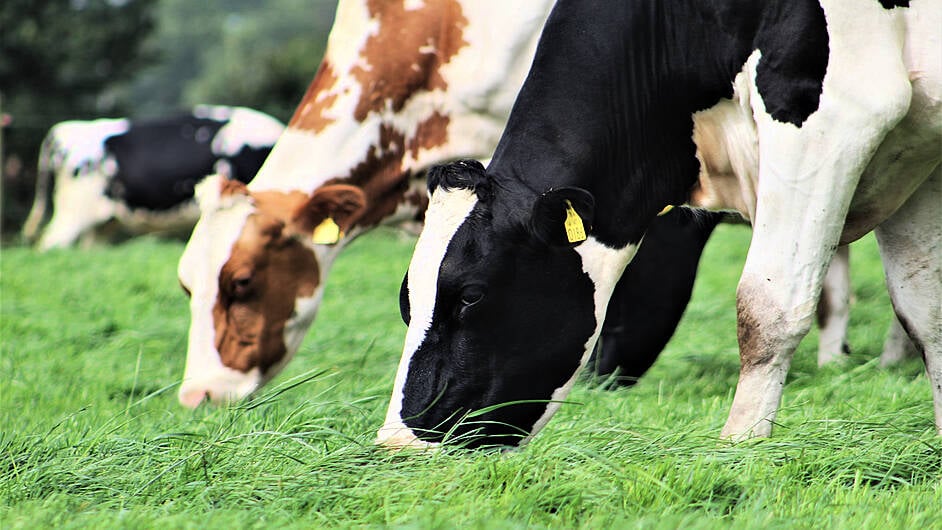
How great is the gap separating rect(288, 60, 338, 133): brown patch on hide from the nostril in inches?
52.4

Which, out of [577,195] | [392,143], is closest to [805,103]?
[577,195]

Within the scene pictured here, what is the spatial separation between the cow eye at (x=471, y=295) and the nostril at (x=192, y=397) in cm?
175

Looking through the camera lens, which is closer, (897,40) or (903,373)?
(897,40)

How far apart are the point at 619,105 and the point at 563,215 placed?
0.45 m

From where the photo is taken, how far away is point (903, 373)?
455cm

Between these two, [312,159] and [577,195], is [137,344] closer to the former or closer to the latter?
[312,159]

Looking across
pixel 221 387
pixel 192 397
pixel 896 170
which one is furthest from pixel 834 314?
pixel 192 397

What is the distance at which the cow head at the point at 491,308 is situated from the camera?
3193mm

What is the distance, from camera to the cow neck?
3.36 meters

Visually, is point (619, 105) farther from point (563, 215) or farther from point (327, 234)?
point (327, 234)

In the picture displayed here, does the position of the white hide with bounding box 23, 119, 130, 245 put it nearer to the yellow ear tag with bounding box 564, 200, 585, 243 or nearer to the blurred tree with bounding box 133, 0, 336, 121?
the blurred tree with bounding box 133, 0, 336, 121

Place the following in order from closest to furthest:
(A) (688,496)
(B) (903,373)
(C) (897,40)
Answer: (A) (688,496) → (C) (897,40) → (B) (903,373)

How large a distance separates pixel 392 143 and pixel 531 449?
8.53 ft

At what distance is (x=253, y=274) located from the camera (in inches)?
197
